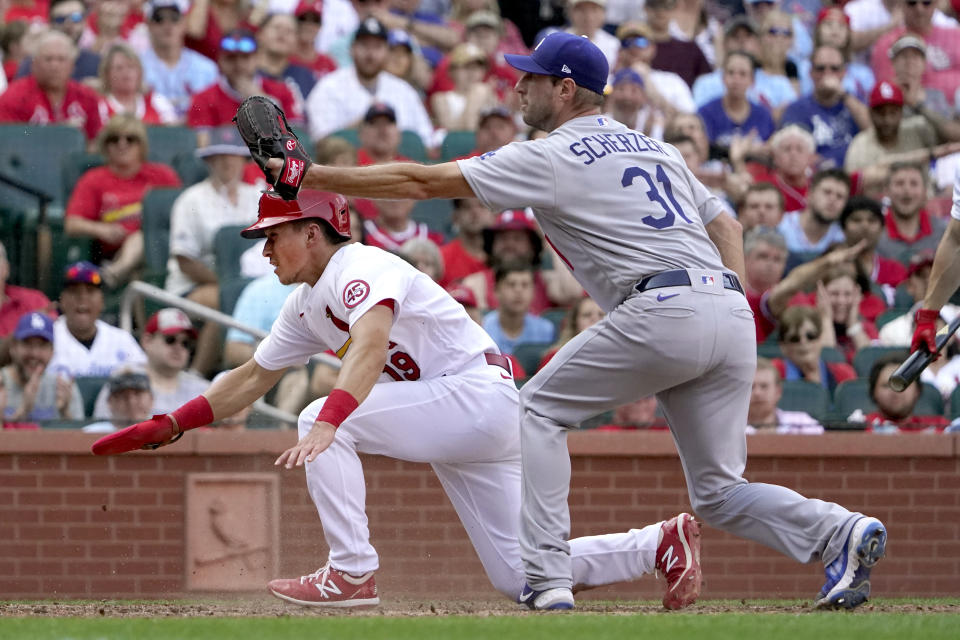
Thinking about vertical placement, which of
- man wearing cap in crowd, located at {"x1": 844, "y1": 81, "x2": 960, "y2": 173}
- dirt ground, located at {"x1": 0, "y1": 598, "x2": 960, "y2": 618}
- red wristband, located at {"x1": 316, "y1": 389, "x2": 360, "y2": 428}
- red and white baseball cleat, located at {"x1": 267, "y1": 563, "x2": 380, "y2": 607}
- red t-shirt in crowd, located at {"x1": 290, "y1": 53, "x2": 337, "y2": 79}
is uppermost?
red t-shirt in crowd, located at {"x1": 290, "y1": 53, "x2": 337, "y2": 79}

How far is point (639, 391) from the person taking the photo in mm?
4898

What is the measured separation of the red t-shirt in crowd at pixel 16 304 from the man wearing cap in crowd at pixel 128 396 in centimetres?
81

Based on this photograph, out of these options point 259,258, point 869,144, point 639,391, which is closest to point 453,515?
point 259,258

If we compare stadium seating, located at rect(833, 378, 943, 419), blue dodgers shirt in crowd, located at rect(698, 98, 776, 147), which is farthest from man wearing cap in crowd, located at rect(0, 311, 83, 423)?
blue dodgers shirt in crowd, located at rect(698, 98, 776, 147)

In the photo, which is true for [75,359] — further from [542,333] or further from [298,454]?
[298,454]

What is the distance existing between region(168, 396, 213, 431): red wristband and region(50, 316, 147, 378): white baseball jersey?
2.31 m

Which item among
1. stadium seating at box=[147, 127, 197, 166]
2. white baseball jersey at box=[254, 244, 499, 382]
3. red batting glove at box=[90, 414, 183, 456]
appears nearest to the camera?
white baseball jersey at box=[254, 244, 499, 382]

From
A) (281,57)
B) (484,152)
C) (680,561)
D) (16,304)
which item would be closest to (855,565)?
(680,561)

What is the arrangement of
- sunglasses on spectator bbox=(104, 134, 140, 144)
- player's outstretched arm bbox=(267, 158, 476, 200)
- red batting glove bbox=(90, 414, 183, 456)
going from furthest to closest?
sunglasses on spectator bbox=(104, 134, 140, 144), red batting glove bbox=(90, 414, 183, 456), player's outstretched arm bbox=(267, 158, 476, 200)

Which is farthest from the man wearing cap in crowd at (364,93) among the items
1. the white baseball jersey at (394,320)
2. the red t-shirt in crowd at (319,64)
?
the white baseball jersey at (394,320)

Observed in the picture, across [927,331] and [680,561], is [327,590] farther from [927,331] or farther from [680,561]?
[927,331]

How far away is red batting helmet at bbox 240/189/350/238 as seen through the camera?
17.0 ft

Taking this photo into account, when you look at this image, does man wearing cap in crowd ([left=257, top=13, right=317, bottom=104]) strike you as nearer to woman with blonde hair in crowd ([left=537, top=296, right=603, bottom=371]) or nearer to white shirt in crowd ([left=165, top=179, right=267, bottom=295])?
white shirt in crowd ([left=165, top=179, right=267, bottom=295])

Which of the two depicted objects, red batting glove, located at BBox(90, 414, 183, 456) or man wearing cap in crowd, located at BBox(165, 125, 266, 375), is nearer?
red batting glove, located at BBox(90, 414, 183, 456)
